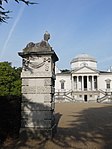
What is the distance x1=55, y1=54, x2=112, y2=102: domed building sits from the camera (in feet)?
266

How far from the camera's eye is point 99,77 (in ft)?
280

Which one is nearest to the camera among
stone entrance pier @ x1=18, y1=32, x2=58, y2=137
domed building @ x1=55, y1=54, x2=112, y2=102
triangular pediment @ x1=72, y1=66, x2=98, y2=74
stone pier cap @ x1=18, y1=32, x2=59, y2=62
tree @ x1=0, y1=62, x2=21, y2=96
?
stone entrance pier @ x1=18, y1=32, x2=58, y2=137

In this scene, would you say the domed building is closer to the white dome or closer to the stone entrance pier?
the white dome

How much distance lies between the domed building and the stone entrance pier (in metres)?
69.8

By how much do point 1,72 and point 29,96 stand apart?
131 feet

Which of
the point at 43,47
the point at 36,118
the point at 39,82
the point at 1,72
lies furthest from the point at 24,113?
the point at 1,72

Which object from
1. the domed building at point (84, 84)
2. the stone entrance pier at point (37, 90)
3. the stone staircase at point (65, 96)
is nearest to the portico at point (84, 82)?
the domed building at point (84, 84)

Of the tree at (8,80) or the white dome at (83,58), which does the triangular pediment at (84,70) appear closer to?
the white dome at (83,58)

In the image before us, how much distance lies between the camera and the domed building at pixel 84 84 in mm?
81125

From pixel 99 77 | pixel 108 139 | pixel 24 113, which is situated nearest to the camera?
pixel 108 139

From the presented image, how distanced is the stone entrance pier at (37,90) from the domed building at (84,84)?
69768 mm

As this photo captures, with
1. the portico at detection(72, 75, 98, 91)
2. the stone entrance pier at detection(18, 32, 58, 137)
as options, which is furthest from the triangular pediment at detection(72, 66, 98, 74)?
the stone entrance pier at detection(18, 32, 58, 137)

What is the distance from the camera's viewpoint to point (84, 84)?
3376 inches

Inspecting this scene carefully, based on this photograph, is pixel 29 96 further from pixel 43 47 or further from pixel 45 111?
pixel 43 47
